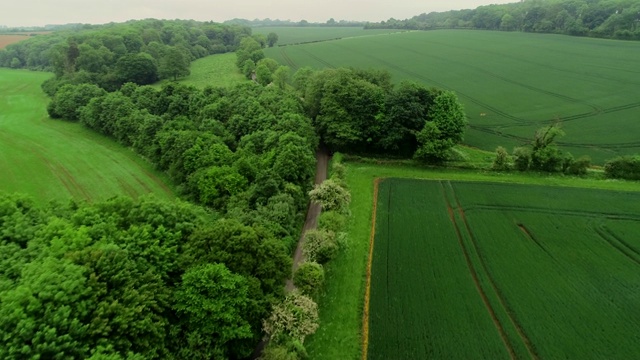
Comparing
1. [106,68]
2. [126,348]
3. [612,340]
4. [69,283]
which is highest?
[106,68]

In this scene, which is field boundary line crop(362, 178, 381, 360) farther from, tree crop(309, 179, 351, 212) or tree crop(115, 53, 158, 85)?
tree crop(115, 53, 158, 85)

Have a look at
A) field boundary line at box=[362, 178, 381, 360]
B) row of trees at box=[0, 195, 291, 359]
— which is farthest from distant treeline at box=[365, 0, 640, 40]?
row of trees at box=[0, 195, 291, 359]

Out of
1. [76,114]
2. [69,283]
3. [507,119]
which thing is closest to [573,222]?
[507,119]

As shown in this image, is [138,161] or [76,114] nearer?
[138,161]

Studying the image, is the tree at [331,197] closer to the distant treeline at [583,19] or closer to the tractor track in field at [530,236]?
the tractor track in field at [530,236]

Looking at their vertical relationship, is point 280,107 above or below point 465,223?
above

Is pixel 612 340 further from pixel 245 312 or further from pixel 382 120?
pixel 382 120

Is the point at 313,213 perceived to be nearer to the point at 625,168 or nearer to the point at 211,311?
the point at 211,311
